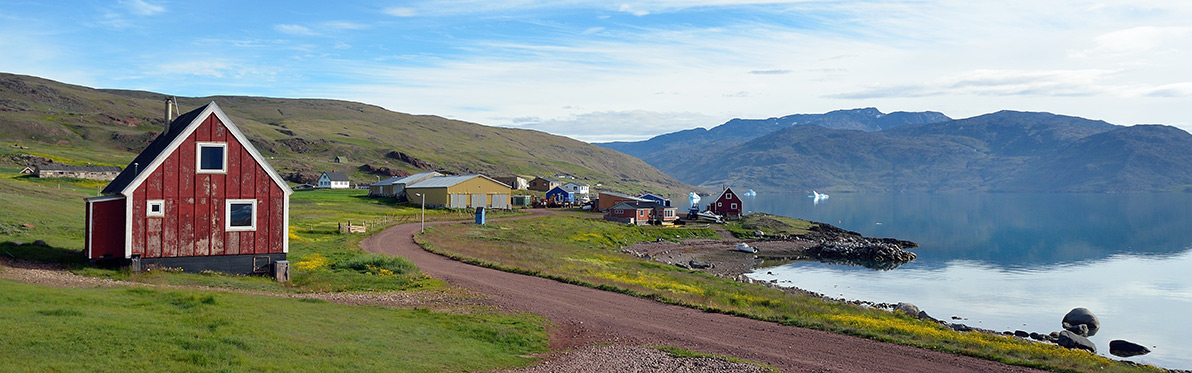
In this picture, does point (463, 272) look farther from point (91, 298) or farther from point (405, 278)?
point (91, 298)

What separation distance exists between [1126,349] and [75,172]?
123363 mm

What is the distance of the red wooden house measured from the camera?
92.5ft

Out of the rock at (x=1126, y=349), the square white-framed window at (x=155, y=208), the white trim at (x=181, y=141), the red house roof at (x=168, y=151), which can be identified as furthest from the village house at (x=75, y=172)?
the rock at (x=1126, y=349)

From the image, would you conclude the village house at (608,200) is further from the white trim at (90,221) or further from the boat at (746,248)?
the white trim at (90,221)

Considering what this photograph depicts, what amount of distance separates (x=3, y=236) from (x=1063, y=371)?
40335 millimetres

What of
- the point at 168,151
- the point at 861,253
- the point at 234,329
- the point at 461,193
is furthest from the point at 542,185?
the point at 234,329

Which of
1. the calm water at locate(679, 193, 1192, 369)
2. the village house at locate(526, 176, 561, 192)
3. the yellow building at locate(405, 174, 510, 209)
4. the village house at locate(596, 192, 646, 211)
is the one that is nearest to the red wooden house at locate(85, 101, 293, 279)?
the calm water at locate(679, 193, 1192, 369)

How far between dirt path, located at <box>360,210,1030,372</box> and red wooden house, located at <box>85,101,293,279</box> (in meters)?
8.15

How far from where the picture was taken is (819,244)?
312 feet

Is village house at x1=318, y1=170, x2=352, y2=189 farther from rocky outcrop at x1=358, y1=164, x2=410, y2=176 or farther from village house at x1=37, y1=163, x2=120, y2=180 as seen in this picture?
village house at x1=37, y1=163, x2=120, y2=180

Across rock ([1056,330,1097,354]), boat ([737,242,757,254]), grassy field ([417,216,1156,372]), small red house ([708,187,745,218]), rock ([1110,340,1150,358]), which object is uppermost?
small red house ([708,187,745,218])

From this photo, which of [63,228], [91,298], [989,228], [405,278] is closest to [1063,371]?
[405,278]

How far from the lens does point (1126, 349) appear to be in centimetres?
3753

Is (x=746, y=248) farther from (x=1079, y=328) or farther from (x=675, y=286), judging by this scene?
(x=675, y=286)
